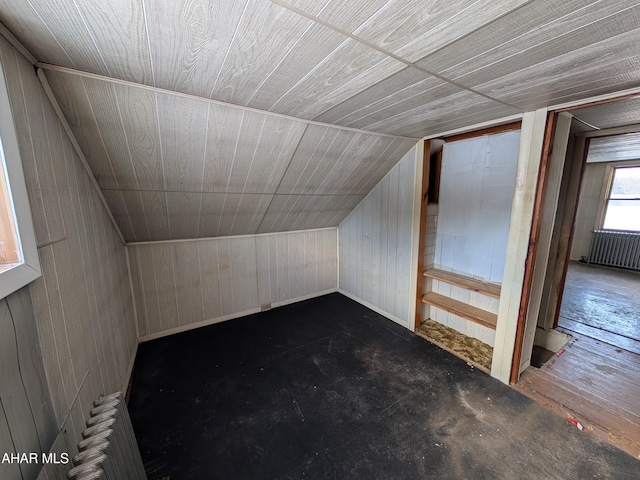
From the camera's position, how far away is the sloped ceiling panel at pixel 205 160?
1.32 meters

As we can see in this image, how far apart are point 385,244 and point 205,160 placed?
82.2 inches

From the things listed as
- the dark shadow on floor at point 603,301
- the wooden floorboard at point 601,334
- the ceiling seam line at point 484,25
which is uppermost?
the ceiling seam line at point 484,25

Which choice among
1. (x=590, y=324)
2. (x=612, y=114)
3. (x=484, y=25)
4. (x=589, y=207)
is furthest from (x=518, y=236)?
(x=589, y=207)

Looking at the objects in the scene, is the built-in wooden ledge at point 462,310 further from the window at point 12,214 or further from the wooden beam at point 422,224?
the window at point 12,214

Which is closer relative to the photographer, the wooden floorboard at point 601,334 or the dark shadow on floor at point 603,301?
the wooden floorboard at point 601,334

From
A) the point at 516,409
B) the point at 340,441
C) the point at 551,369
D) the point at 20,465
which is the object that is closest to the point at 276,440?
the point at 340,441

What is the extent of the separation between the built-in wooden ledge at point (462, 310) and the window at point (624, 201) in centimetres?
508

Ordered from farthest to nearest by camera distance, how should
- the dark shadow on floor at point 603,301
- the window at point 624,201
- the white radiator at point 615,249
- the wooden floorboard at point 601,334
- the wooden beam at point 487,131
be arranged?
the window at point 624,201 < the white radiator at point 615,249 < the dark shadow on floor at point 603,301 < the wooden floorboard at point 601,334 < the wooden beam at point 487,131

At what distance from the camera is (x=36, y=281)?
874mm

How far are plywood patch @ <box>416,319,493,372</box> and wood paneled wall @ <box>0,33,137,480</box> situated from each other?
2650mm

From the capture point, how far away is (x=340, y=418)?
1.68m

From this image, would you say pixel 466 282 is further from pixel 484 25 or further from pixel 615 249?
pixel 615 249

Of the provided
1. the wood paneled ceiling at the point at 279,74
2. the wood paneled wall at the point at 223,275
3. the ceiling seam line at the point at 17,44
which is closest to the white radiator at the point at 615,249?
the wood paneled ceiling at the point at 279,74

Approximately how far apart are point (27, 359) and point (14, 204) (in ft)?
1.60
